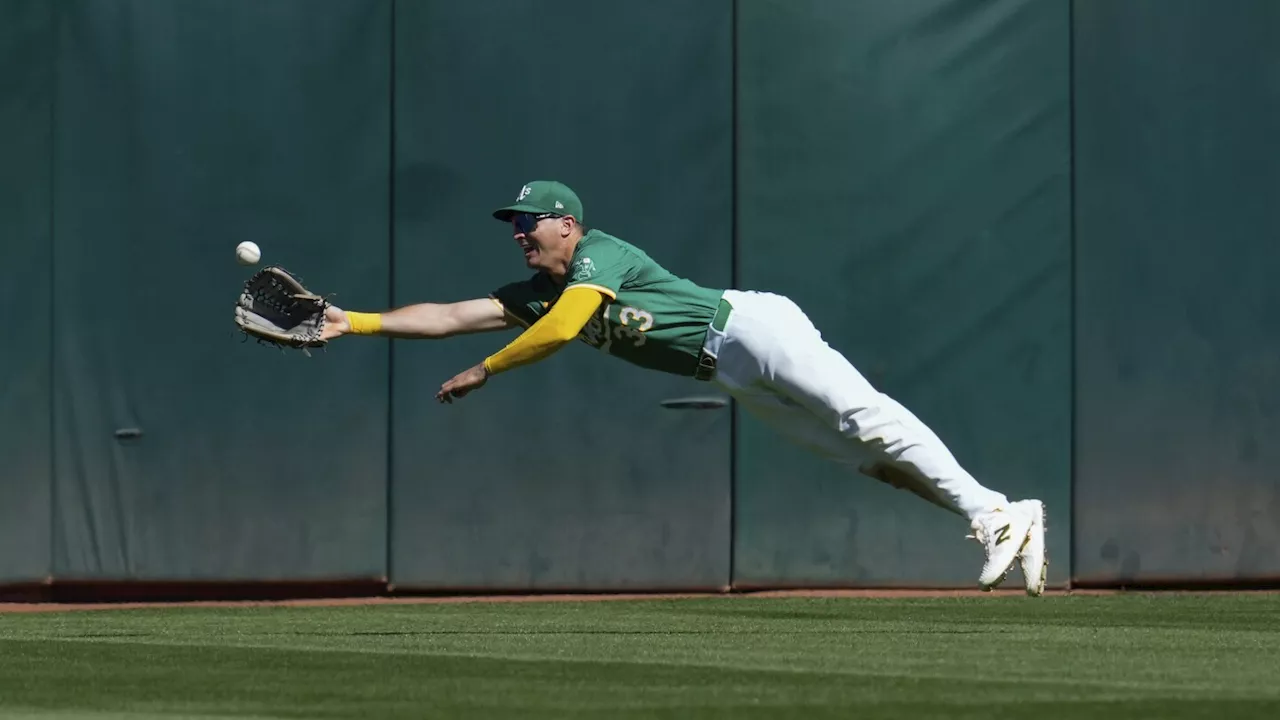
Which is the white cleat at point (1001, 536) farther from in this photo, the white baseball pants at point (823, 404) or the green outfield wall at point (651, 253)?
the green outfield wall at point (651, 253)

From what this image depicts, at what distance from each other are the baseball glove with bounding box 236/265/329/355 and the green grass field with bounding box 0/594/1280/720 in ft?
3.83

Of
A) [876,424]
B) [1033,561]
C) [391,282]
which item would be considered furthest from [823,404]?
[391,282]

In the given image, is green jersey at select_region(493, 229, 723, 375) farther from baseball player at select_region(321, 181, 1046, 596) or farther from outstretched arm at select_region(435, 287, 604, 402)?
outstretched arm at select_region(435, 287, 604, 402)

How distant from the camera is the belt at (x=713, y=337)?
776 cm

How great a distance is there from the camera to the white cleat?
24.2 ft

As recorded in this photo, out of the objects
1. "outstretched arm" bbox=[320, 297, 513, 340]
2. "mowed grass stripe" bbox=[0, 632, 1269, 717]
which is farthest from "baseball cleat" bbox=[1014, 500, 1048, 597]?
"outstretched arm" bbox=[320, 297, 513, 340]

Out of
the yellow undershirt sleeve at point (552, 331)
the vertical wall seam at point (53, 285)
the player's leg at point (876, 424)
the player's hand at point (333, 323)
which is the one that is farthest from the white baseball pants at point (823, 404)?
the vertical wall seam at point (53, 285)

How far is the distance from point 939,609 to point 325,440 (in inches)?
139

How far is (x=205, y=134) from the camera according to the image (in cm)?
1102

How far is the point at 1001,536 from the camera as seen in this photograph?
24.4 feet

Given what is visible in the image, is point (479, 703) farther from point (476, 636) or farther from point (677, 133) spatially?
point (677, 133)

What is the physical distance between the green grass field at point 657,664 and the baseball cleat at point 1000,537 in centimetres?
24

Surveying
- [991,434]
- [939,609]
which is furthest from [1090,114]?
[939,609]

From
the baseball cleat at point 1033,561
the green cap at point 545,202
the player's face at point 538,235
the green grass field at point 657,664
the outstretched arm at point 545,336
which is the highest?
the green cap at point 545,202
